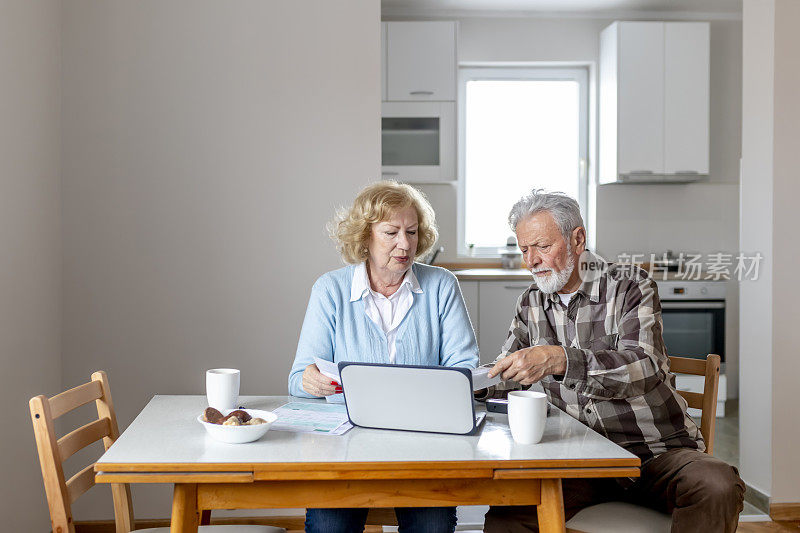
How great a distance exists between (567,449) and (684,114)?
4113mm

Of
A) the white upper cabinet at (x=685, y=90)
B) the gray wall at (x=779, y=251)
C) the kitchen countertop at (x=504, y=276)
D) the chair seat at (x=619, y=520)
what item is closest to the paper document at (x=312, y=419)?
the chair seat at (x=619, y=520)

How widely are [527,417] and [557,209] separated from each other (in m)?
0.72

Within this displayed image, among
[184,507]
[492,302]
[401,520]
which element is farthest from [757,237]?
[184,507]

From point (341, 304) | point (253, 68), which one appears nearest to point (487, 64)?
point (253, 68)

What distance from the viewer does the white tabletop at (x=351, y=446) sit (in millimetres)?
1362

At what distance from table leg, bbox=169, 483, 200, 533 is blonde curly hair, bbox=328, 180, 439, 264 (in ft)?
3.19

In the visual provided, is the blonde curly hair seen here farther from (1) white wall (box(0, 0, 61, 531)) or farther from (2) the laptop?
(1) white wall (box(0, 0, 61, 531))

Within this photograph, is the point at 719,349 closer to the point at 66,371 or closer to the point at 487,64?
the point at 487,64

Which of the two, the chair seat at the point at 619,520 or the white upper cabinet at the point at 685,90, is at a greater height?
the white upper cabinet at the point at 685,90

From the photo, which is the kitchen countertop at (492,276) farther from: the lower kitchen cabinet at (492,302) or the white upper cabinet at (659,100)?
the white upper cabinet at (659,100)

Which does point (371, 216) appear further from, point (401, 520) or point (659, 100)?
point (659, 100)

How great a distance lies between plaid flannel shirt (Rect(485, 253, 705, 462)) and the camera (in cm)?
175

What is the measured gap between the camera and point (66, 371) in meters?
2.79

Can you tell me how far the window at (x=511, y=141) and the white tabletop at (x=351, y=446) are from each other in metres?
3.86
